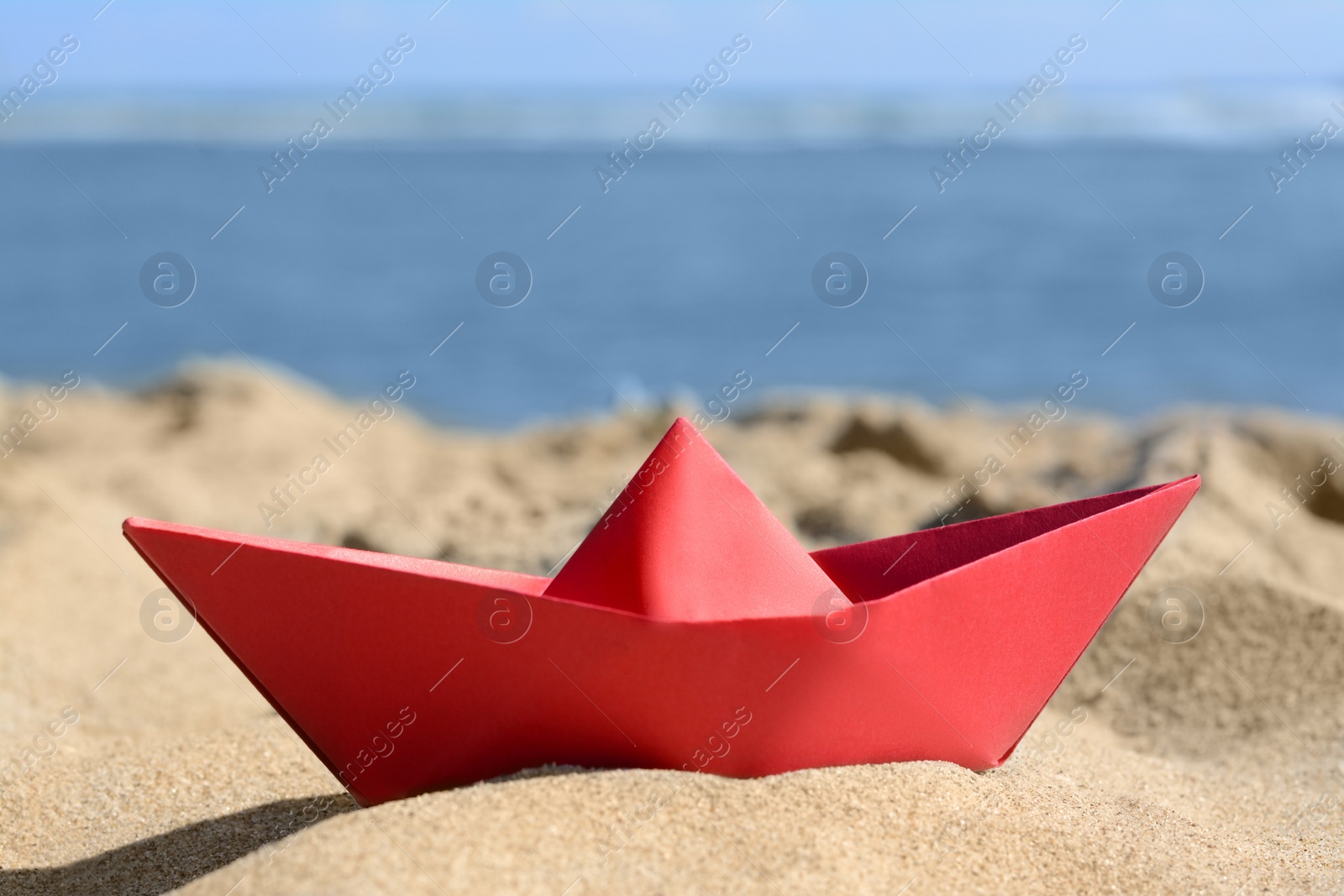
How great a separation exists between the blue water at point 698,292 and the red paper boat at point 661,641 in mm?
6705

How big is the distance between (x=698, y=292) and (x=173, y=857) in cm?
1400

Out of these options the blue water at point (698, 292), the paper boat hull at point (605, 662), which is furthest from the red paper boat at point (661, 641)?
the blue water at point (698, 292)

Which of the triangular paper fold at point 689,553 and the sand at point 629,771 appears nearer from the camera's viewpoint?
the sand at point 629,771

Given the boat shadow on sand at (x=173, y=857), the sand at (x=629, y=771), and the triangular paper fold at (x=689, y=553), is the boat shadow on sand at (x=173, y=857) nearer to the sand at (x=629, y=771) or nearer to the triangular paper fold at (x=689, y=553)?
the sand at (x=629, y=771)

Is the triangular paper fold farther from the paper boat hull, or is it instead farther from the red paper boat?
the paper boat hull

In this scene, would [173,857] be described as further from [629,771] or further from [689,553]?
[689,553]

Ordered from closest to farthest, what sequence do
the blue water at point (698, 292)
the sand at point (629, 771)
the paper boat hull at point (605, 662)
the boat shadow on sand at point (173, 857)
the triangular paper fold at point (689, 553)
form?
the sand at point (629, 771) → the paper boat hull at point (605, 662) → the triangular paper fold at point (689, 553) → the boat shadow on sand at point (173, 857) → the blue water at point (698, 292)

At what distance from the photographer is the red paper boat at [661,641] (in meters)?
2.30

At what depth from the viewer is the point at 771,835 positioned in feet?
7.22

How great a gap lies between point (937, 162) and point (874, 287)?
23.8 meters

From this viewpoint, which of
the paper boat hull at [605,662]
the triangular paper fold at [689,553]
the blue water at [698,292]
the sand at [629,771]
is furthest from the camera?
the blue water at [698,292]

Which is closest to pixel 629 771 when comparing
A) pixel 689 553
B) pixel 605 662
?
pixel 605 662

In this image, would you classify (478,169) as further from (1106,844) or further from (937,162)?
(1106,844)

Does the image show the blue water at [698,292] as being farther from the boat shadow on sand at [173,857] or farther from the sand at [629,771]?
the boat shadow on sand at [173,857]
